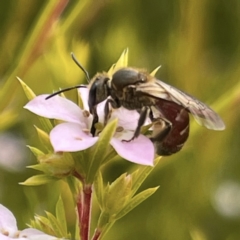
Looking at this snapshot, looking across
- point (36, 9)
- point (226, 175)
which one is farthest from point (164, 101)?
point (36, 9)

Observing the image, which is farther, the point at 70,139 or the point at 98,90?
the point at 98,90

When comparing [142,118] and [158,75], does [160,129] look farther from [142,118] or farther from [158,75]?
[158,75]

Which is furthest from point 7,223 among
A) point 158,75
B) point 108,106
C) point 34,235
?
point 158,75

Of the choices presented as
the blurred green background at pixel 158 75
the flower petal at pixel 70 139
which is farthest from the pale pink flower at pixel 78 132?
the blurred green background at pixel 158 75

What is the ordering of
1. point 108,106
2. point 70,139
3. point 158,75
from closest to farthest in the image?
point 70,139 < point 108,106 < point 158,75

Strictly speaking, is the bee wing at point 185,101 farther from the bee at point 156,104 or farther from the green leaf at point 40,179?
the green leaf at point 40,179

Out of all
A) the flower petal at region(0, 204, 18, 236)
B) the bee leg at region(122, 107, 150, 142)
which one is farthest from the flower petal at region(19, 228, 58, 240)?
the bee leg at region(122, 107, 150, 142)

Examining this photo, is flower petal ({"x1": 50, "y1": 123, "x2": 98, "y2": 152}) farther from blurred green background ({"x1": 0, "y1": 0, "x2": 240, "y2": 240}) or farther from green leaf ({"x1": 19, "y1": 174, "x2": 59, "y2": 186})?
blurred green background ({"x1": 0, "y1": 0, "x2": 240, "y2": 240})

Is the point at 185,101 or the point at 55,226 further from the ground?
the point at 185,101
